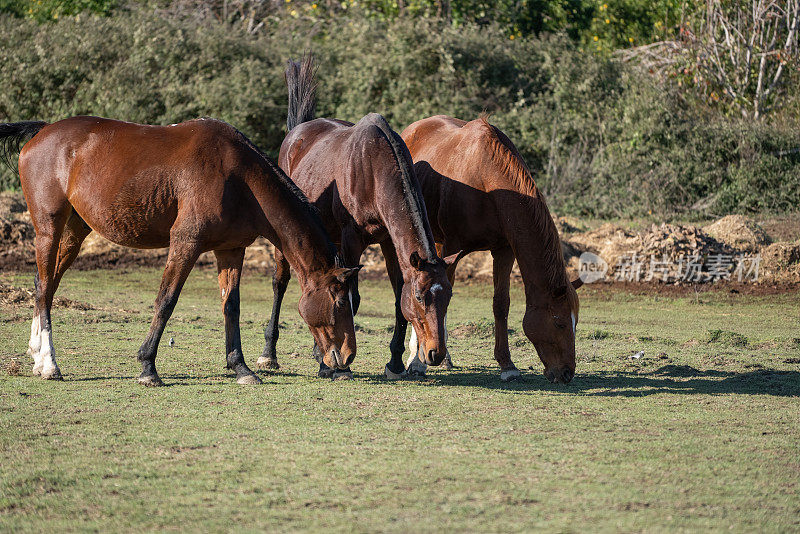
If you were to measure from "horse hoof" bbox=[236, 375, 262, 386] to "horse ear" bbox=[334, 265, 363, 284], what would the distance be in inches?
42.8

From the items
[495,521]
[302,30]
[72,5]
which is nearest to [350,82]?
[302,30]

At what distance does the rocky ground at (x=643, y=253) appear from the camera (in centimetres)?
1424

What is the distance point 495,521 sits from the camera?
3.75m

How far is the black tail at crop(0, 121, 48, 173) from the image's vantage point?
7.52 metres

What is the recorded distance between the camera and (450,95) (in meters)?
21.2

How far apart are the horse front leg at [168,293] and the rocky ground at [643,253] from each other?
28.8 feet

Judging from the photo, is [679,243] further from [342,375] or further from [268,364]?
[342,375]

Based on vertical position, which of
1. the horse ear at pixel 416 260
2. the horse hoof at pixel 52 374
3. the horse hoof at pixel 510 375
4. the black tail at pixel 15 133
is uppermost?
the black tail at pixel 15 133

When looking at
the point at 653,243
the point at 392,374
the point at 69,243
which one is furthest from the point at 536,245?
the point at 653,243

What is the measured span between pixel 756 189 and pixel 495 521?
55.7 ft

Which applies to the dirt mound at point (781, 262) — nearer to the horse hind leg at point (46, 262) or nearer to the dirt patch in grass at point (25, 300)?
the dirt patch in grass at point (25, 300)

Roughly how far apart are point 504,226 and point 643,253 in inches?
312

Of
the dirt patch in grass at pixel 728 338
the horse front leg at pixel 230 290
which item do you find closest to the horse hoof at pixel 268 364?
the horse front leg at pixel 230 290

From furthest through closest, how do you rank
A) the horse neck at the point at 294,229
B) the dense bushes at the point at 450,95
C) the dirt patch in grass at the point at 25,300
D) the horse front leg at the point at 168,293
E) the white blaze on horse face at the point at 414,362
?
the dense bushes at the point at 450,95, the dirt patch in grass at the point at 25,300, the white blaze on horse face at the point at 414,362, the horse neck at the point at 294,229, the horse front leg at the point at 168,293
